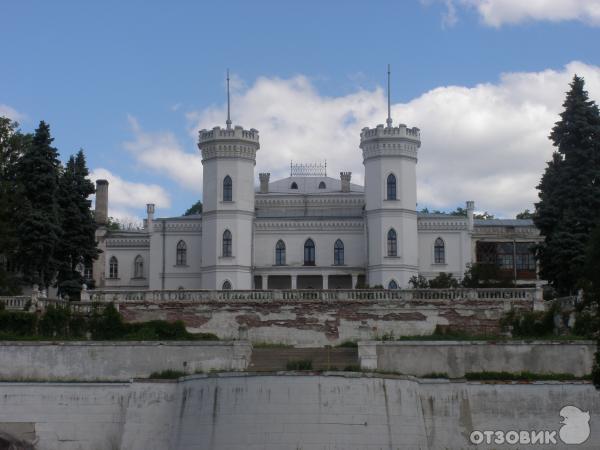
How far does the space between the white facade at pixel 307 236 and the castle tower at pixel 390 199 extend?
2.3 inches

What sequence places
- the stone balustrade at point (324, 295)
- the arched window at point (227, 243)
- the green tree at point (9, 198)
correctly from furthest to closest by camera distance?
the arched window at point (227, 243) < the green tree at point (9, 198) < the stone balustrade at point (324, 295)

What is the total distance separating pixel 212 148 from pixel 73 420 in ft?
100

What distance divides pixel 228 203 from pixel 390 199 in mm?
9358

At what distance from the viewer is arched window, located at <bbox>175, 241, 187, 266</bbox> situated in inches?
2640

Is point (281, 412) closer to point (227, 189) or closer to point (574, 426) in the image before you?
point (574, 426)

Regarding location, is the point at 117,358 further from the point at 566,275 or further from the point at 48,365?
the point at 566,275

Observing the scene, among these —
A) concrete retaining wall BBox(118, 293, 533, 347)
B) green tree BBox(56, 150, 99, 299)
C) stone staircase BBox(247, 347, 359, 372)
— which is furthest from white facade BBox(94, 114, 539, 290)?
stone staircase BBox(247, 347, 359, 372)

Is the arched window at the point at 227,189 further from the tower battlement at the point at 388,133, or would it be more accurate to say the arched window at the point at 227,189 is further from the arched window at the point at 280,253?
the tower battlement at the point at 388,133

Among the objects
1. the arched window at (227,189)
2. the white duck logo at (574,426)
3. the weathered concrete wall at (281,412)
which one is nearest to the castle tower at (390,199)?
the arched window at (227,189)

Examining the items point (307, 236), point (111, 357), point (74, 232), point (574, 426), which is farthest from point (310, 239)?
point (574, 426)

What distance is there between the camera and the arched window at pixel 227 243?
2552 inches

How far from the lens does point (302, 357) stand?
1613 inches

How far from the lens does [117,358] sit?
4028cm

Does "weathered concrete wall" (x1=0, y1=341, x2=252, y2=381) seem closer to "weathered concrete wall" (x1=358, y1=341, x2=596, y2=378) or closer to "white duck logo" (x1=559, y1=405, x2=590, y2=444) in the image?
"weathered concrete wall" (x1=358, y1=341, x2=596, y2=378)
